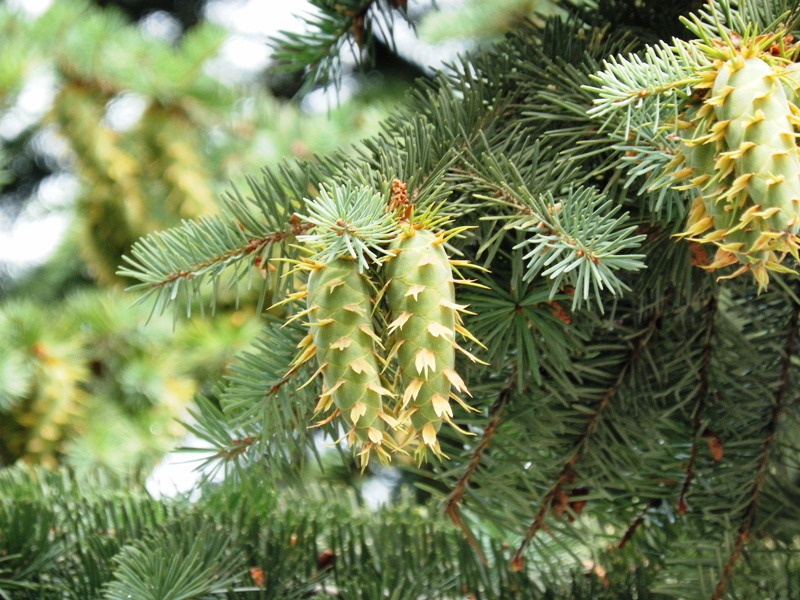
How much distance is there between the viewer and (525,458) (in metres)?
0.54

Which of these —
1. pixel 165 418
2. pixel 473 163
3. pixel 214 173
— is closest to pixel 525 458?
pixel 473 163

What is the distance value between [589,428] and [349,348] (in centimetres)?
25

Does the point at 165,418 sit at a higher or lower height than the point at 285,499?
higher

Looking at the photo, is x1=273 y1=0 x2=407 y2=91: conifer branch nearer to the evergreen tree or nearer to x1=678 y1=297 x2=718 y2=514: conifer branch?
the evergreen tree

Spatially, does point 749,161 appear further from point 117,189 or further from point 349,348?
point 117,189

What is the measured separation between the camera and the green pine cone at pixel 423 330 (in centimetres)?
33

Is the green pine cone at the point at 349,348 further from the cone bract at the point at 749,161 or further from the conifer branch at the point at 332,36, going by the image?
the conifer branch at the point at 332,36

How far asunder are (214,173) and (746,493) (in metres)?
1.55

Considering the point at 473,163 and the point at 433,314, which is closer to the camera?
the point at 433,314

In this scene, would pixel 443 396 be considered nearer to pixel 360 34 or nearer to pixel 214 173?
pixel 360 34

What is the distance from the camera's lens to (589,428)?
0.53m

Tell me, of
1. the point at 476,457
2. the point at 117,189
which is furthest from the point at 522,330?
the point at 117,189

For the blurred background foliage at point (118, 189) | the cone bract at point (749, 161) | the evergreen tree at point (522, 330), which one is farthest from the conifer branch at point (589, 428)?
the blurred background foliage at point (118, 189)

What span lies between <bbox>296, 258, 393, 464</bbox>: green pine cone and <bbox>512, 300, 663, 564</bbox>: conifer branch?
0.23 metres
